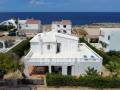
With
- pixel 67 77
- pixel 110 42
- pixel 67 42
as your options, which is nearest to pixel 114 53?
pixel 110 42

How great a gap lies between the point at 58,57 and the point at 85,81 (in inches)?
286

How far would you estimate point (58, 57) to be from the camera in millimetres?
36031

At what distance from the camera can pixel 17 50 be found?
45406 millimetres

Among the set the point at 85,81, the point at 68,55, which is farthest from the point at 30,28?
the point at 85,81

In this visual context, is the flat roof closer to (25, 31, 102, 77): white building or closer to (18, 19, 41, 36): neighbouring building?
(25, 31, 102, 77): white building

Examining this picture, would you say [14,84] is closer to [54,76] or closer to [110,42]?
[54,76]

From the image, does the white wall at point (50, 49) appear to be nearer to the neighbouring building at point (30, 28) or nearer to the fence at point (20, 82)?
the fence at point (20, 82)

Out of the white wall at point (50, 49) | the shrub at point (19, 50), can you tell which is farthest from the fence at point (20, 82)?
the shrub at point (19, 50)

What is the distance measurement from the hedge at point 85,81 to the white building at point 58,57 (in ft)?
14.1

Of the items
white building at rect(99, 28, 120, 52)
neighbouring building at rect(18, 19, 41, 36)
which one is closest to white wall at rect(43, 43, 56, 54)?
white building at rect(99, 28, 120, 52)

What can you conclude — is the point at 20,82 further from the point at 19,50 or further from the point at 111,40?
the point at 111,40

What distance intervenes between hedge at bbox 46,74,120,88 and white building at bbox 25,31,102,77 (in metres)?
4.30

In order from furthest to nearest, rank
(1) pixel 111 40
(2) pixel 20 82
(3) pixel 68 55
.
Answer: (1) pixel 111 40
(3) pixel 68 55
(2) pixel 20 82

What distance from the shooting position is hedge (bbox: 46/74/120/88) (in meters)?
30.2
